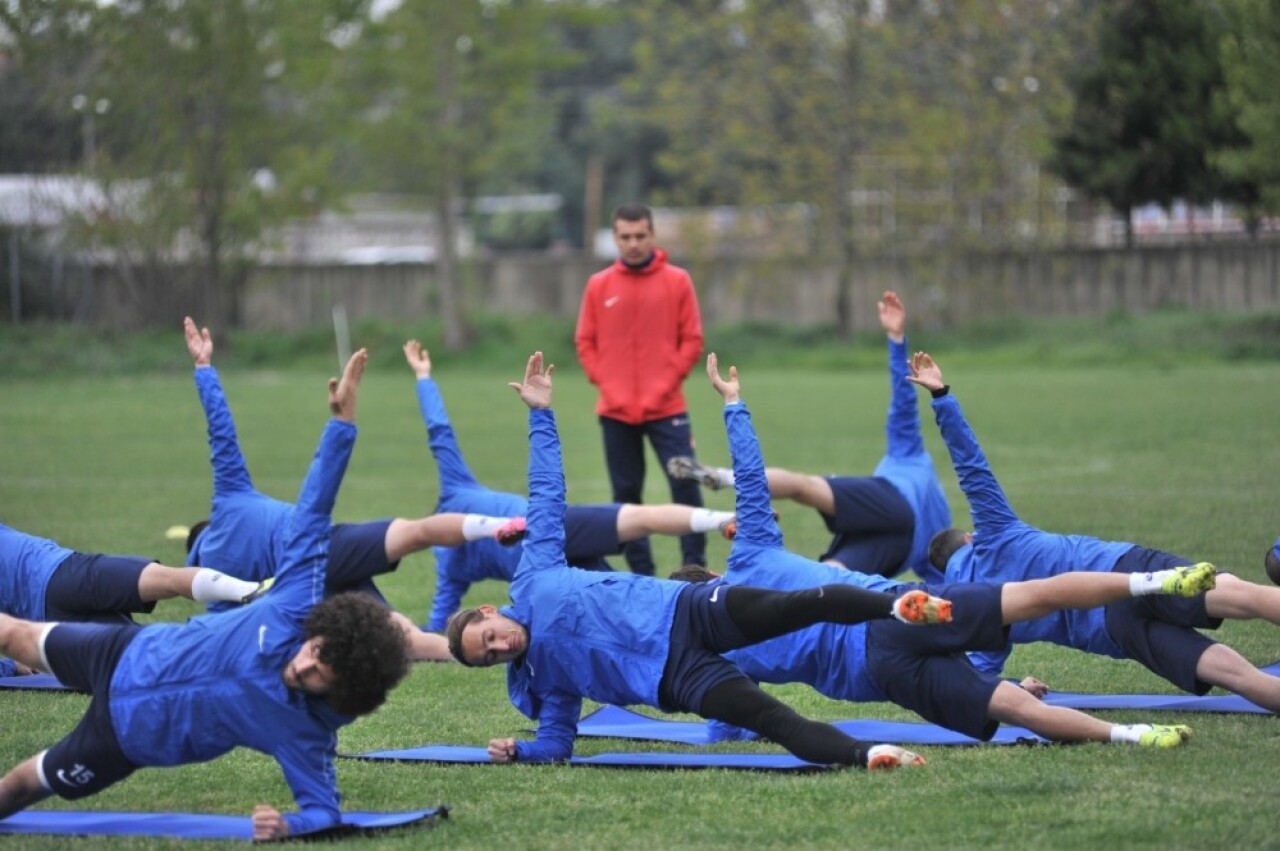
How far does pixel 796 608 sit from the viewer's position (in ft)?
22.2

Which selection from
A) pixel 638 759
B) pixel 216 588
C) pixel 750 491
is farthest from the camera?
pixel 216 588

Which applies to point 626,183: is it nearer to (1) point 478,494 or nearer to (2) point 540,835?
(1) point 478,494

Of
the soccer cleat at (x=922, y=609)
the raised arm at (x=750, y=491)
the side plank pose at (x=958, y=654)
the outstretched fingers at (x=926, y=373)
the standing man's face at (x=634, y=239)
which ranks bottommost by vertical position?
the side plank pose at (x=958, y=654)

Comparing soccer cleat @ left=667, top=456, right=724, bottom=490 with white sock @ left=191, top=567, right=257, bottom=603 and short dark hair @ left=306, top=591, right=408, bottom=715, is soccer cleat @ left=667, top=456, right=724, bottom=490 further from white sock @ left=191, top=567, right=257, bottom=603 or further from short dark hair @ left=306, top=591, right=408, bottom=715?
short dark hair @ left=306, top=591, right=408, bottom=715

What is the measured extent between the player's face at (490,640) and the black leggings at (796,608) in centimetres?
91

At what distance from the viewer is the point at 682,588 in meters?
7.20

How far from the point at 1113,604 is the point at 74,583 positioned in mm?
4995

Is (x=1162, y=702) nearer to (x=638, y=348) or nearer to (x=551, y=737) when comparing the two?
(x=551, y=737)

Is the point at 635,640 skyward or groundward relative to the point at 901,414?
groundward

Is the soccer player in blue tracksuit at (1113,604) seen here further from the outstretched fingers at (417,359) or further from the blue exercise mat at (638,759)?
the outstretched fingers at (417,359)

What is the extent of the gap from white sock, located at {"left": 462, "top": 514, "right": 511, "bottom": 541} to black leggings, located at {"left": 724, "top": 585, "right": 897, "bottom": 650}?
2831 millimetres

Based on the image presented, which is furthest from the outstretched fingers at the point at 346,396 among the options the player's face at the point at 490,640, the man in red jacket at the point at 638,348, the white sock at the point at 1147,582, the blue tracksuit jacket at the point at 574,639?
the man in red jacket at the point at 638,348

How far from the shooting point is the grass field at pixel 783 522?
5.99 m

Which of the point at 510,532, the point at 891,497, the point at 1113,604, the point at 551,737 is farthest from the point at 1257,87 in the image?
the point at 551,737
